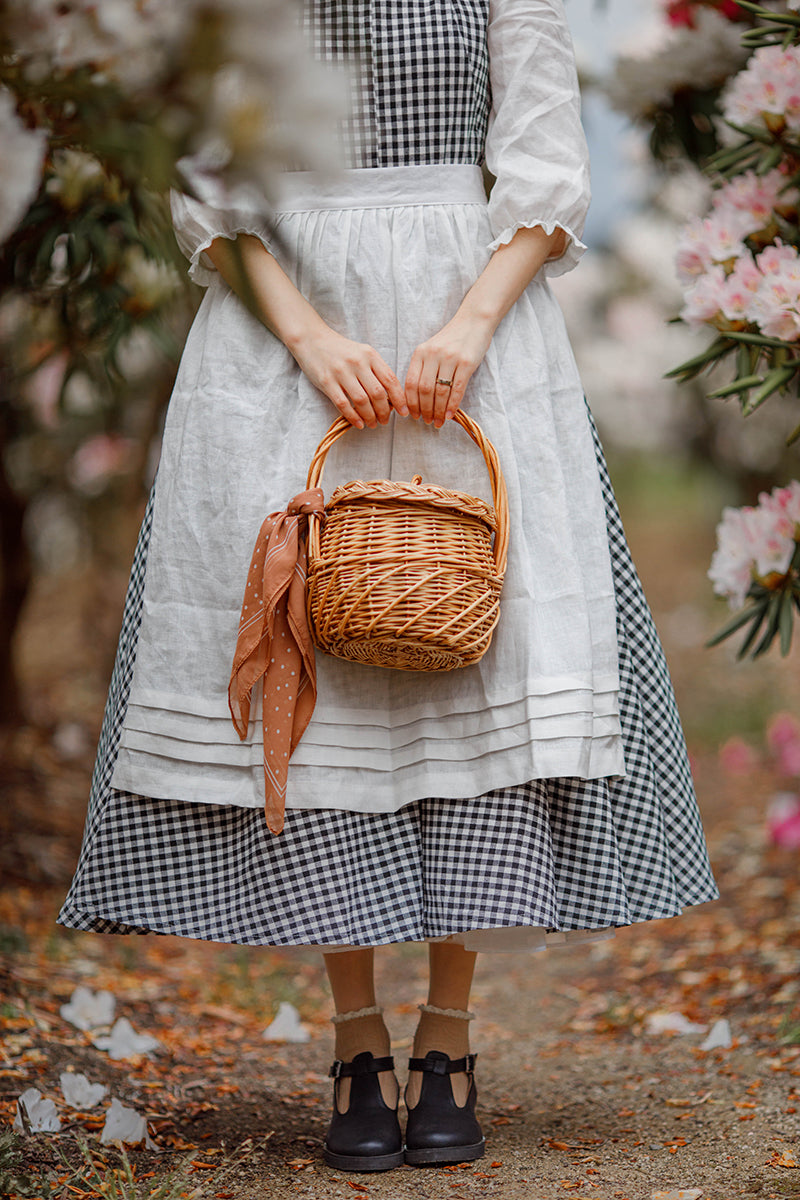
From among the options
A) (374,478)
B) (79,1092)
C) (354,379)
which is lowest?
(79,1092)

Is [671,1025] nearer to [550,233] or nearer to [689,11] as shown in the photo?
[550,233]

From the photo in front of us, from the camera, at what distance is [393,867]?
1273 millimetres

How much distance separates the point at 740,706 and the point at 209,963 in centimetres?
249

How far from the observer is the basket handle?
123cm

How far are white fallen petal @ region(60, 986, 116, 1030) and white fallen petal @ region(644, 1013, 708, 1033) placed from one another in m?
0.87

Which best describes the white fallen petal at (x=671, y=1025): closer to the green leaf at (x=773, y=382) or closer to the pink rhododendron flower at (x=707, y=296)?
the green leaf at (x=773, y=382)

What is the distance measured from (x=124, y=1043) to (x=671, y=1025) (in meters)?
0.86

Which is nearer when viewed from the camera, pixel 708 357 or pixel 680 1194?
pixel 680 1194

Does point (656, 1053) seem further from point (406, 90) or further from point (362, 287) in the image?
point (406, 90)

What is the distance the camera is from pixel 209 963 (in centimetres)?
245

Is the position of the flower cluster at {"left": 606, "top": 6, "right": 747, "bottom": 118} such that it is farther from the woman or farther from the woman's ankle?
the woman's ankle

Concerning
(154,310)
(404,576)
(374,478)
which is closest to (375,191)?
(374,478)

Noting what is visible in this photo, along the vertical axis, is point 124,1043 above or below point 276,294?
below

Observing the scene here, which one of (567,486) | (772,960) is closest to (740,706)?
(772,960)
